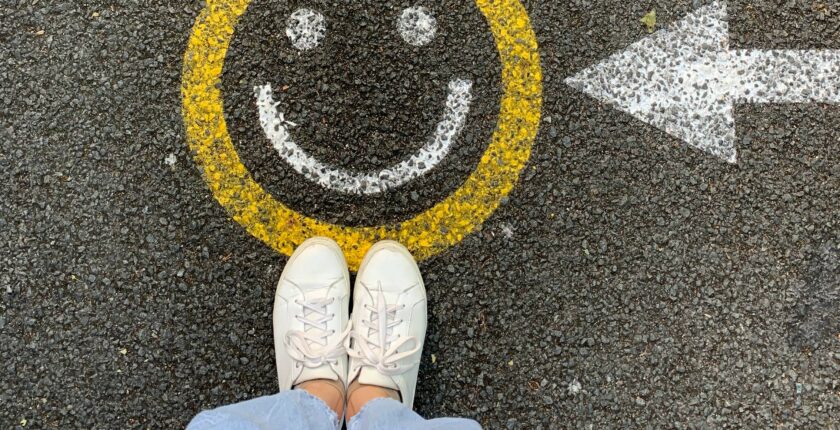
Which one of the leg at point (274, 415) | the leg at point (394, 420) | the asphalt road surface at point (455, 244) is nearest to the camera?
the leg at point (274, 415)

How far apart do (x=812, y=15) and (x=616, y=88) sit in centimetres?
76

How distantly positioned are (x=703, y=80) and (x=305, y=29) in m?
1.42

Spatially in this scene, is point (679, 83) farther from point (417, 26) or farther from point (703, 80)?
point (417, 26)

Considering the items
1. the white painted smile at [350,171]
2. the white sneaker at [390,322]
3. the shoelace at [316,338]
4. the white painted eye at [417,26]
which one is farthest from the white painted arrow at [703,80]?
the shoelace at [316,338]

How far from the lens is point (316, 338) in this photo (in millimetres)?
1976

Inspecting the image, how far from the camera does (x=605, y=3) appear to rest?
6.64 ft

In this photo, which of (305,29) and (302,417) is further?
(305,29)

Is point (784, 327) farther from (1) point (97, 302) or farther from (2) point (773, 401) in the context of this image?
(1) point (97, 302)

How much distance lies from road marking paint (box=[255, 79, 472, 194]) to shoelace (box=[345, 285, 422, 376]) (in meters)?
0.38

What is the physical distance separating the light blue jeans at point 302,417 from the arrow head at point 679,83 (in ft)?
4.01

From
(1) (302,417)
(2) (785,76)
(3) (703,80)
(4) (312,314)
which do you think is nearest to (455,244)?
(4) (312,314)

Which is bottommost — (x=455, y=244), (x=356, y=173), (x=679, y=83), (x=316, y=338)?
(x=316, y=338)

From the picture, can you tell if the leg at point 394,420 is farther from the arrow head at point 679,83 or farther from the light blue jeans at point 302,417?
the arrow head at point 679,83

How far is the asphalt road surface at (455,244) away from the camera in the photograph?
1918 mm
